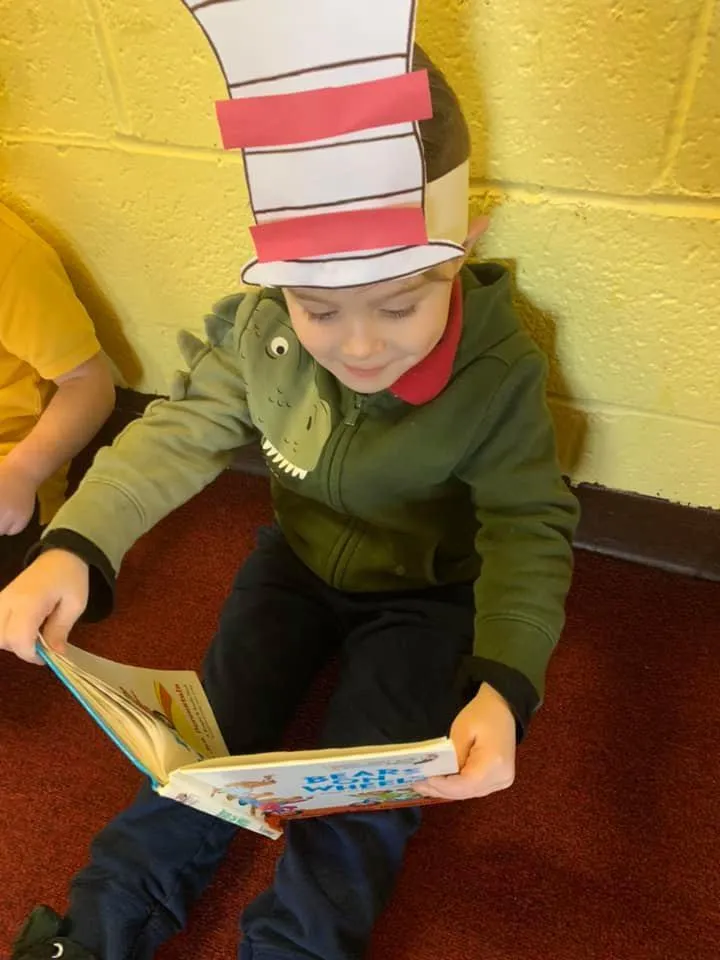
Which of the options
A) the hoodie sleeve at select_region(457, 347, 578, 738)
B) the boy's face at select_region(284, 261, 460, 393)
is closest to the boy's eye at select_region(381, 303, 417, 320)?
the boy's face at select_region(284, 261, 460, 393)

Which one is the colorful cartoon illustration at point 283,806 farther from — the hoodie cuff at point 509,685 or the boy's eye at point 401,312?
the boy's eye at point 401,312

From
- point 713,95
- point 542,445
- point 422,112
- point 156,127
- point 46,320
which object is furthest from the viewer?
point 46,320

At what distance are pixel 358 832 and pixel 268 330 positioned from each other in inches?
18.4

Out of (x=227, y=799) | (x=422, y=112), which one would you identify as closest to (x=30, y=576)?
(x=227, y=799)

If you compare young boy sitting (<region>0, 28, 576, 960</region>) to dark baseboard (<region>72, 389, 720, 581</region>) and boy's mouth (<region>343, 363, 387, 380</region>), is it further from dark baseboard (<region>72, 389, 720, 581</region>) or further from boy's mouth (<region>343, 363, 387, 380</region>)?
dark baseboard (<region>72, 389, 720, 581</region>)

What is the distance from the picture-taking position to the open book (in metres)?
0.66

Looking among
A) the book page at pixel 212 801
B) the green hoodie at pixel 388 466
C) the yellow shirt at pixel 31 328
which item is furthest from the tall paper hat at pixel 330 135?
the yellow shirt at pixel 31 328

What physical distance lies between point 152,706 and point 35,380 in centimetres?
50

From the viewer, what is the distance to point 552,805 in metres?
0.96

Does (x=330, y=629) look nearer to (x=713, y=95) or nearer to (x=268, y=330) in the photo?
(x=268, y=330)

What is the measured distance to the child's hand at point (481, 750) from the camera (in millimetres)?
712

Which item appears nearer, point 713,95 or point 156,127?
point 713,95

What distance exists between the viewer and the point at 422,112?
563 millimetres

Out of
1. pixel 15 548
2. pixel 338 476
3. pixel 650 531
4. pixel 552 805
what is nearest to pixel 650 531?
pixel 650 531
